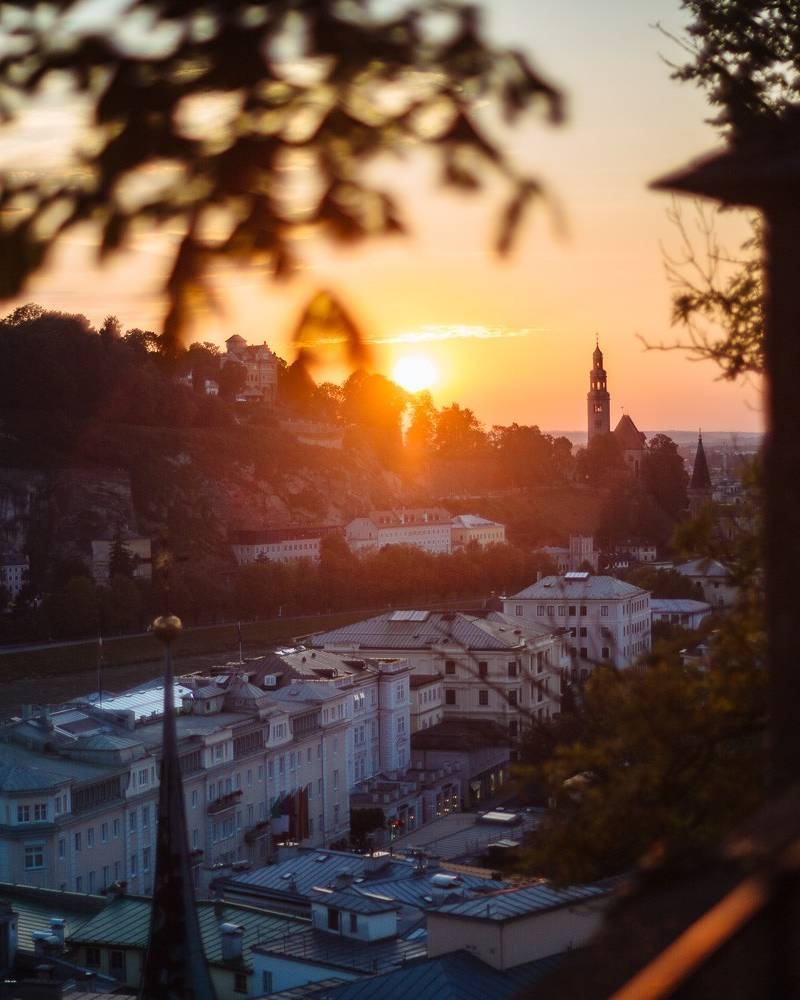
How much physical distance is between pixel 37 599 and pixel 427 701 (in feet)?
42.6

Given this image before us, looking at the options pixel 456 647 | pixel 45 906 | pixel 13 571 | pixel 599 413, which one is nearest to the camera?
pixel 45 906

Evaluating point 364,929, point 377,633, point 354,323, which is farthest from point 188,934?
point 377,633

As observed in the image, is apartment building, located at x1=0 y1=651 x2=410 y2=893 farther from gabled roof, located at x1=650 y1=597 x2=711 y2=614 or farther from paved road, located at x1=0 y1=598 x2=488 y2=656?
paved road, located at x1=0 y1=598 x2=488 y2=656

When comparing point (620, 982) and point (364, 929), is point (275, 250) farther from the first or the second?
point (364, 929)

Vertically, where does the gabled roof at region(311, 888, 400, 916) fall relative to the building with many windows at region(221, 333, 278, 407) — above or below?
A: below

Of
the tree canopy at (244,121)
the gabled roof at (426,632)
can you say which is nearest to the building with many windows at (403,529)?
the gabled roof at (426,632)

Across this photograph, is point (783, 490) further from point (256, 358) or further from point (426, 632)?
point (426, 632)

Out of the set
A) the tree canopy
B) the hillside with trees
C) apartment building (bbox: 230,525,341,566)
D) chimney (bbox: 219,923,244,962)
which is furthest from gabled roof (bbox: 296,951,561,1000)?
apartment building (bbox: 230,525,341,566)

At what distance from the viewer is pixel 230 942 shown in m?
6.25

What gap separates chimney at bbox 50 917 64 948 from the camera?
21.7ft

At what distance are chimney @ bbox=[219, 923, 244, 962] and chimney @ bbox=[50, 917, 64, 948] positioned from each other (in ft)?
2.53

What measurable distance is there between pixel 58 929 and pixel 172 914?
4.45 metres

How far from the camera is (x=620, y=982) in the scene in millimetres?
913

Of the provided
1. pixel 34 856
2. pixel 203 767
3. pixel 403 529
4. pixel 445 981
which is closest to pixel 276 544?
pixel 403 529
